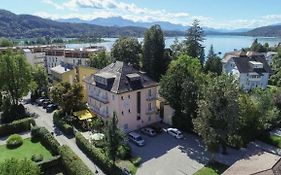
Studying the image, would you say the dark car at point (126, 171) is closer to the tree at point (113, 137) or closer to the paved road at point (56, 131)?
the tree at point (113, 137)

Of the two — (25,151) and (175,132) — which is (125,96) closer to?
(175,132)


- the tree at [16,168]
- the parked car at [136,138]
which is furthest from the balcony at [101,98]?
the tree at [16,168]

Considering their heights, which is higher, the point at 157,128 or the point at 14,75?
the point at 14,75

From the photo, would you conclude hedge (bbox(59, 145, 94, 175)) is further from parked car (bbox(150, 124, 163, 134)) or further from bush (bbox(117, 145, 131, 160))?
parked car (bbox(150, 124, 163, 134))

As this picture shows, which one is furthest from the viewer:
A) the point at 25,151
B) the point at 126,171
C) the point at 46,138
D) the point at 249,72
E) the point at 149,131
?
the point at 249,72

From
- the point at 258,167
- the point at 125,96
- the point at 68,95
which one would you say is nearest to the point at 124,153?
the point at 125,96
